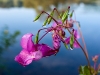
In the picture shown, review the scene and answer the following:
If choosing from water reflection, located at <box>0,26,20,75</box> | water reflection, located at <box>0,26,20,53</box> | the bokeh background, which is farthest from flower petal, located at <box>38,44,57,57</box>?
water reflection, located at <box>0,26,20,53</box>

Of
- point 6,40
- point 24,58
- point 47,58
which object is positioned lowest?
point 24,58

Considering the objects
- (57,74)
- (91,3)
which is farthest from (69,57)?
(91,3)

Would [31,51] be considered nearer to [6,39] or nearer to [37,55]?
[37,55]

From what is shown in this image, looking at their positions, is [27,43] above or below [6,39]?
below

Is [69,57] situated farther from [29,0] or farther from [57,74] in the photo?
[29,0]

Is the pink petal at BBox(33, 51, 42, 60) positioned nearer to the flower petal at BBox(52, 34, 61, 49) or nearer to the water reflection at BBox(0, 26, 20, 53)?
the flower petal at BBox(52, 34, 61, 49)

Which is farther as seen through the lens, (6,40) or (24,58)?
(6,40)

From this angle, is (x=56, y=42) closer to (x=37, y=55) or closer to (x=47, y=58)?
(x=37, y=55)

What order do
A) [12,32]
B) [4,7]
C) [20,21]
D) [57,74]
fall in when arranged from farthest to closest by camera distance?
[4,7], [20,21], [12,32], [57,74]

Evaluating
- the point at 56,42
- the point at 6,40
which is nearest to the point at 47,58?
the point at 6,40
